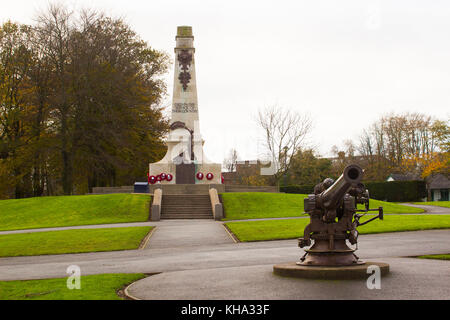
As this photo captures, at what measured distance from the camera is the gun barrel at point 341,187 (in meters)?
8.38

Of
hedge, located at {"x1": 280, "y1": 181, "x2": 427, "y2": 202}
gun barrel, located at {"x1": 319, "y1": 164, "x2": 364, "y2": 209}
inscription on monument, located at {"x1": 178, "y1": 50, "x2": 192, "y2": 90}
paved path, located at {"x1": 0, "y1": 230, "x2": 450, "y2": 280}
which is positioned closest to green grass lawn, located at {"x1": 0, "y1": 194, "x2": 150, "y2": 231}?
inscription on monument, located at {"x1": 178, "y1": 50, "x2": 192, "y2": 90}

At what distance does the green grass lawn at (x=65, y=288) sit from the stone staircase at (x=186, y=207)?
22964 mm

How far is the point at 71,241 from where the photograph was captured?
22.9m

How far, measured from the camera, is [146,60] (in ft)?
203

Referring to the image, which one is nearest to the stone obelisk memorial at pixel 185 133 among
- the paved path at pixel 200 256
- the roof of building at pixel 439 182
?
the paved path at pixel 200 256

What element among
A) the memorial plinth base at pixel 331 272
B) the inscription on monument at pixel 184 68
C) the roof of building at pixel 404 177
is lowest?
the memorial plinth base at pixel 331 272

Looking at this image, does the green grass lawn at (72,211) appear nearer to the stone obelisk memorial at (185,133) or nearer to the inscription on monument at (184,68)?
the stone obelisk memorial at (185,133)

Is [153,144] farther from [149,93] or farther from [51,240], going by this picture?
[51,240]

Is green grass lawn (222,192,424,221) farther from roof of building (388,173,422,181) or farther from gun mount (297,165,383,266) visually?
roof of building (388,173,422,181)

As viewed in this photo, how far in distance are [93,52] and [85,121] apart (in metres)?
6.38

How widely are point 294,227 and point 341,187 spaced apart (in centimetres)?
1602

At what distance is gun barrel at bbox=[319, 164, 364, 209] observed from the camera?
838cm

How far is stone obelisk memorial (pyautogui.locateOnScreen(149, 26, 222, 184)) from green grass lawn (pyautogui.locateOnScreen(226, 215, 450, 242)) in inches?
744
